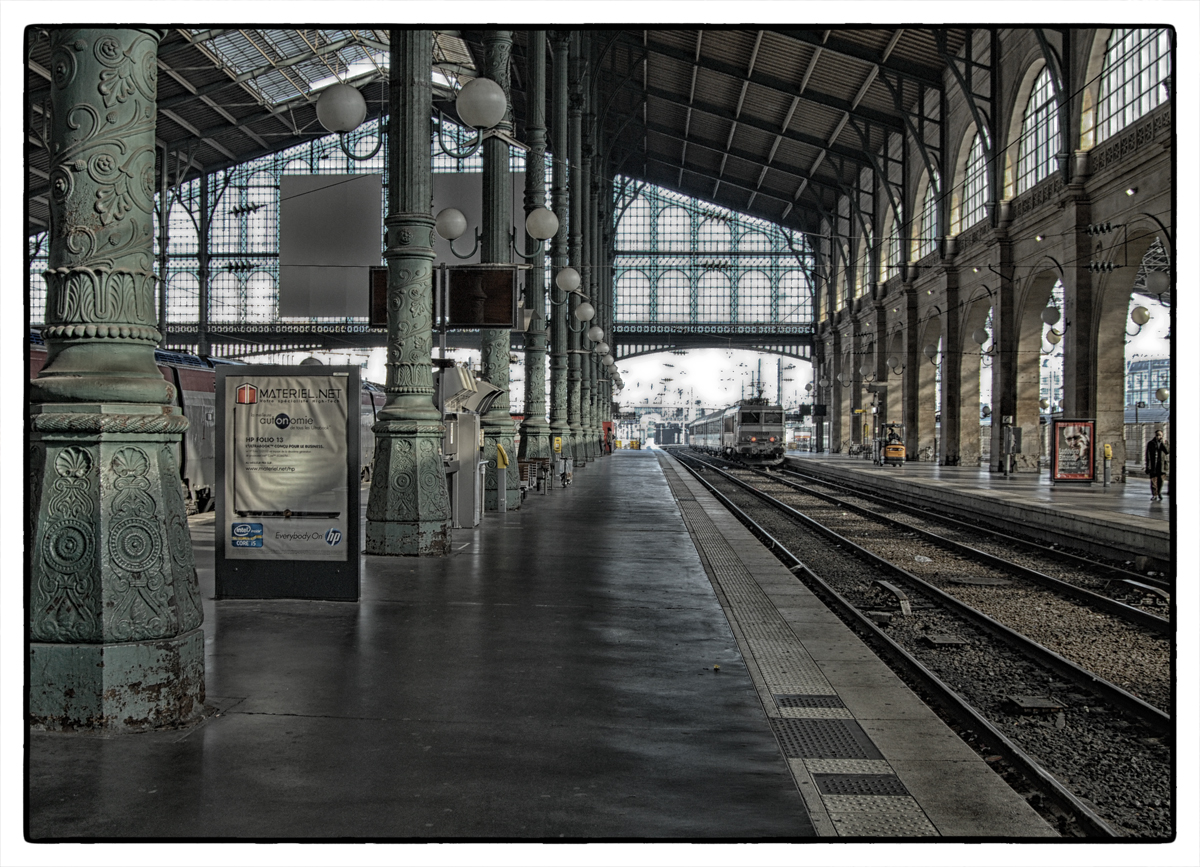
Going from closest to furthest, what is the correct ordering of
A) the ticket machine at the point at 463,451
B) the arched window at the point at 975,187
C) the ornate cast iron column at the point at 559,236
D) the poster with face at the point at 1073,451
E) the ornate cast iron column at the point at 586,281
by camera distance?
the ticket machine at the point at 463,451 < the ornate cast iron column at the point at 559,236 < the poster with face at the point at 1073,451 < the ornate cast iron column at the point at 586,281 < the arched window at the point at 975,187

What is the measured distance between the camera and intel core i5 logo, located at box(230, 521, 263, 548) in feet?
27.7

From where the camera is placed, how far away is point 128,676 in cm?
482

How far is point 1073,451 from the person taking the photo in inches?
1069

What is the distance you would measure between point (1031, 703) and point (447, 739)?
4.23 m

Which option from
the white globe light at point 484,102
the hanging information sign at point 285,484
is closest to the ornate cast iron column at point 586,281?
the white globe light at point 484,102

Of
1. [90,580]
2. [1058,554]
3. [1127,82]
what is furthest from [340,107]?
[1127,82]

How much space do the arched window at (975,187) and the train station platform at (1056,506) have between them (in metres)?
11.1

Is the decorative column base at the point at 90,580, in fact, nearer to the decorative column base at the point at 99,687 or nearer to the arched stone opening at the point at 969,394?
the decorative column base at the point at 99,687

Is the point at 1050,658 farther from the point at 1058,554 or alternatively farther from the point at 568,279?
the point at 568,279

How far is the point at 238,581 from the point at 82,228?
423 centimetres

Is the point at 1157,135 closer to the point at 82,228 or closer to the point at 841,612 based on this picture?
the point at 841,612

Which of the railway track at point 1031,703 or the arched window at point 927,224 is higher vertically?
the arched window at point 927,224

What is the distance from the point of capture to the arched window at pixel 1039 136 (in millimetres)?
33750

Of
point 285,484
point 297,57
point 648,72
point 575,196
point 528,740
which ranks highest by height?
point 648,72
